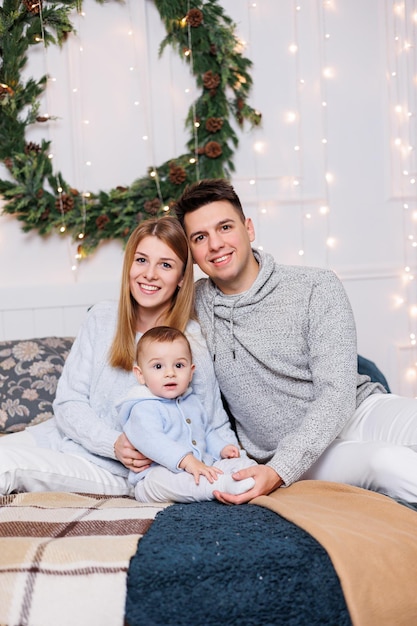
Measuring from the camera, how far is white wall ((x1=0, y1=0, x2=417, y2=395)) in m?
2.98

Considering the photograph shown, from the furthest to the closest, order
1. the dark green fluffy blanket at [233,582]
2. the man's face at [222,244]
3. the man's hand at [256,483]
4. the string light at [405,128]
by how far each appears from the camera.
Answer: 1. the string light at [405,128]
2. the man's face at [222,244]
3. the man's hand at [256,483]
4. the dark green fluffy blanket at [233,582]

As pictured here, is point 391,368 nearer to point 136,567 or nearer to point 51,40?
point 51,40

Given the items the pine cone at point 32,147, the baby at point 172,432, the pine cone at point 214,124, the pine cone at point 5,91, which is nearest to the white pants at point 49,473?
the baby at point 172,432

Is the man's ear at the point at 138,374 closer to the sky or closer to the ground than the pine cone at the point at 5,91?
closer to the ground

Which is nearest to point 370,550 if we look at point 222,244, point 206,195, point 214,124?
point 222,244

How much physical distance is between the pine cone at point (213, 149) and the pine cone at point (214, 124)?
58mm

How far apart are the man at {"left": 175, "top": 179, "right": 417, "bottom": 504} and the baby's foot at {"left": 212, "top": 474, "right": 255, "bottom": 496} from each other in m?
0.19

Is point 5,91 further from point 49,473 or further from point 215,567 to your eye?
point 215,567

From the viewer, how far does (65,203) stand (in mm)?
2934

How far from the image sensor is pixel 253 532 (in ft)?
4.39

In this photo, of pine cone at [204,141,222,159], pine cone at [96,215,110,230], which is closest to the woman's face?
pine cone at [96,215,110,230]

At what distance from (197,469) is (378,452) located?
0.43 meters

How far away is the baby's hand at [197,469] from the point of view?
161 cm

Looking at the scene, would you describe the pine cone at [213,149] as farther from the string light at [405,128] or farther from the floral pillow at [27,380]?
the floral pillow at [27,380]
